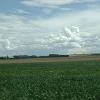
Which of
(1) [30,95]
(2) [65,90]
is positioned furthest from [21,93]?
(2) [65,90]

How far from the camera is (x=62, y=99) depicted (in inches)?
1040

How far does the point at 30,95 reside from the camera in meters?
28.7

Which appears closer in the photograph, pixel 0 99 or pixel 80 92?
pixel 0 99

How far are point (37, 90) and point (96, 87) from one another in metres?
5.43

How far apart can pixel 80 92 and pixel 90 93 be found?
88cm

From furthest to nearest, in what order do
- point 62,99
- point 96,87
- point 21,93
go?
point 96,87, point 21,93, point 62,99

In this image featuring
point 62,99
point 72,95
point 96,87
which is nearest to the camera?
point 62,99

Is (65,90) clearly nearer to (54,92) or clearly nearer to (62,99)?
(54,92)

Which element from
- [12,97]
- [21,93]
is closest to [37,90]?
[21,93]

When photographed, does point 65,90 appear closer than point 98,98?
No

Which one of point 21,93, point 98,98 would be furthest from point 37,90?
point 98,98

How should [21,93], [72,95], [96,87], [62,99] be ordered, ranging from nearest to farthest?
[62,99], [72,95], [21,93], [96,87]

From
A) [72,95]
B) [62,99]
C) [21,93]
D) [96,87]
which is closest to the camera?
[62,99]

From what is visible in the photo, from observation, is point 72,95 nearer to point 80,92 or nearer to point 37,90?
point 80,92
